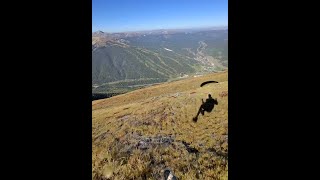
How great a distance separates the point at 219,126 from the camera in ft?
58.6

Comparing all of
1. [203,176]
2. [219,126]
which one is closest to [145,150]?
[203,176]
